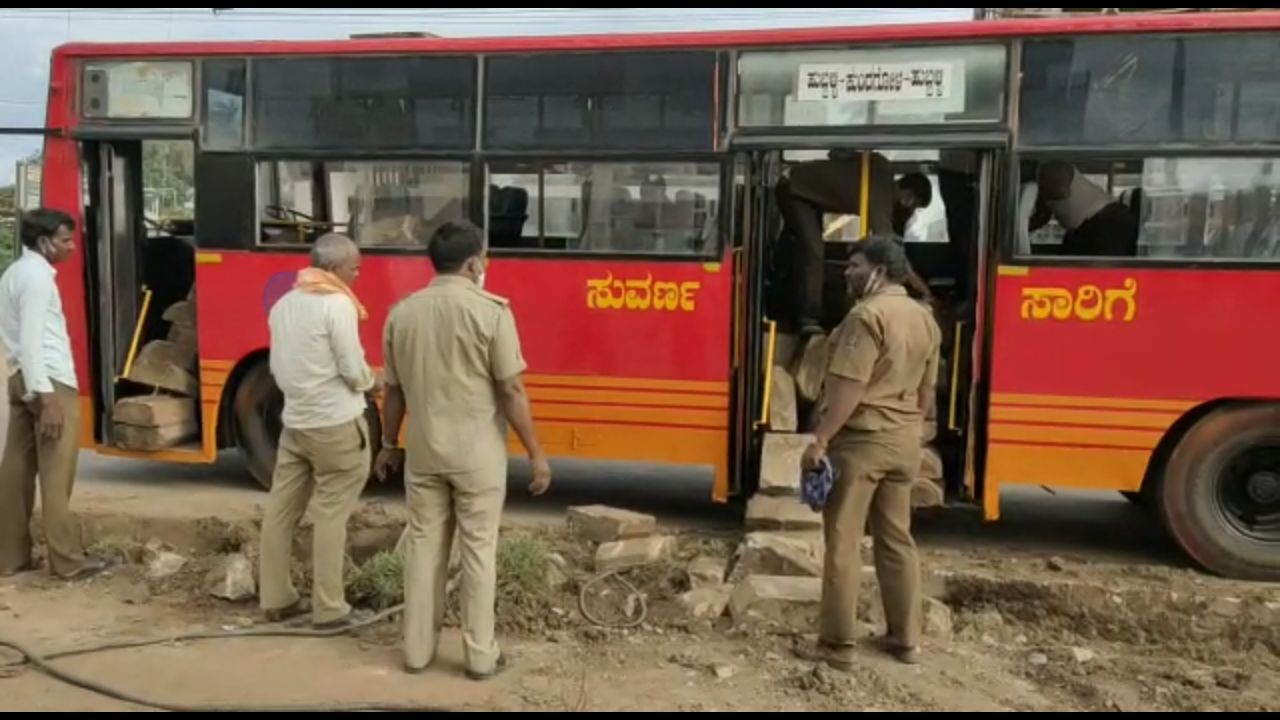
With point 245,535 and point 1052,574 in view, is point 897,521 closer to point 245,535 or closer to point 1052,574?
point 1052,574

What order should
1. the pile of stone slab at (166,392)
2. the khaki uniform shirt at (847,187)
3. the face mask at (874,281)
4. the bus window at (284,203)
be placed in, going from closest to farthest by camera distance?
the face mask at (874,281)
the khaki uniform shirt at (847,187)
the bus window at (284,203)
the pile of stone slab at (166,392)

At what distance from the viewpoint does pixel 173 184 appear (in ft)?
26.0

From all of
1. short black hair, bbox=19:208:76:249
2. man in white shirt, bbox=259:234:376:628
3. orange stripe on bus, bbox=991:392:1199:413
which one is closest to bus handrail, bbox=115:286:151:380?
short black hair, bbox=19:208:76:249

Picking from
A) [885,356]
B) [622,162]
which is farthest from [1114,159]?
[622,162]

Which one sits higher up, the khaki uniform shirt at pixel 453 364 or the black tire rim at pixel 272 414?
the khaki uniform shirt at pixel 453 364

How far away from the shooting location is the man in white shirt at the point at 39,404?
5609 millimetres

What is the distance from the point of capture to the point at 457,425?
448 centimetres

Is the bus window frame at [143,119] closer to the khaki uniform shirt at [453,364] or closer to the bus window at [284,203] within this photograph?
the bus window at [284,203]

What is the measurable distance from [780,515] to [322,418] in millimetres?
2601

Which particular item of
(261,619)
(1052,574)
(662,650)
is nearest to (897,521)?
(662,650)

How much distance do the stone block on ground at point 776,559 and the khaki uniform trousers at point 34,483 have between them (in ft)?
11.0

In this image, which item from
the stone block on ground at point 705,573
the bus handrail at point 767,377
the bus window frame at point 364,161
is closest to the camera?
the stone block on ground at point 705,573

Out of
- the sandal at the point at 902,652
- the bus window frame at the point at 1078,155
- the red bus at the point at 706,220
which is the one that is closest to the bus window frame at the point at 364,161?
the red bus at the point at 706,220

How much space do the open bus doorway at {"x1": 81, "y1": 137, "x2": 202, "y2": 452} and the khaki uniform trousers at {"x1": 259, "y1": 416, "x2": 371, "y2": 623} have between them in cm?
286
